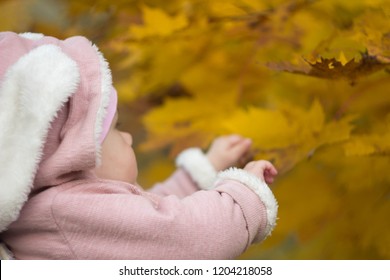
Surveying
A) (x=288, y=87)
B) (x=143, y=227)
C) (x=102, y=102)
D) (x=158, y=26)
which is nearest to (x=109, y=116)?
(x=102, y=102)

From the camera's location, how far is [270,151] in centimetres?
106

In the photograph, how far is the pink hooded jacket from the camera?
0.85 meters

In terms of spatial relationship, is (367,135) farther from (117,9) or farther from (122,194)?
(117,9)

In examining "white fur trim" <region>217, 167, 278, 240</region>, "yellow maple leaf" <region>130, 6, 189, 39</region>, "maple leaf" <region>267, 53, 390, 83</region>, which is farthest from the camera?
"yellow maple leaf" <region>130, 6, 189, 39</region>

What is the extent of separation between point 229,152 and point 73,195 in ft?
1.25

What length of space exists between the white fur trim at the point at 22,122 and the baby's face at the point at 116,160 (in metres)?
0.12

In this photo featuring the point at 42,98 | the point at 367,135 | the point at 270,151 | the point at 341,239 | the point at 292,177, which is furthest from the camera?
the point at 292,177

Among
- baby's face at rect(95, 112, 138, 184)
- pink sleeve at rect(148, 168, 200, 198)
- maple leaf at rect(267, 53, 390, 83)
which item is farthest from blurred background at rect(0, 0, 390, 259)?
baby's face at rect(95, 112, 138, 184)

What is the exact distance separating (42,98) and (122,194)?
0.17 meters

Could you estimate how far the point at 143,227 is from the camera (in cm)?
86

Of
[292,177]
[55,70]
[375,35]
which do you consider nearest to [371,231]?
[292,177]

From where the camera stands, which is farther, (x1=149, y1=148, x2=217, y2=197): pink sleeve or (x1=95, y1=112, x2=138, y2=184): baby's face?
(x1=149, y1=148, x2=217, y2=197): pink sleeve

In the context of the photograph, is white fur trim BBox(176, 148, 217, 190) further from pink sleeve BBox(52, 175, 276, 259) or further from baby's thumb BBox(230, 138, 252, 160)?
pink sleeve BBox(52, 175, 276, 259)
